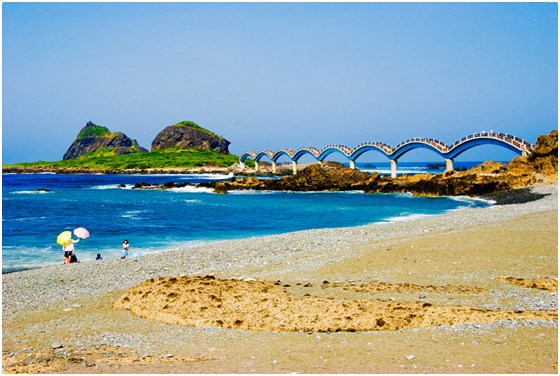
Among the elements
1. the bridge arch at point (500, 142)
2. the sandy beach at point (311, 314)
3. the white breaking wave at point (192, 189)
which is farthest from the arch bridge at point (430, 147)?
the sandy beach at point (311, 314)

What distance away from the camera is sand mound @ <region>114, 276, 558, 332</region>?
942 cm

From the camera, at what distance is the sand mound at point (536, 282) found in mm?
11727

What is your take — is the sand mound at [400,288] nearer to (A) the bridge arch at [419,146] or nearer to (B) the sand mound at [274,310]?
(B) the sand mound at [274,310]

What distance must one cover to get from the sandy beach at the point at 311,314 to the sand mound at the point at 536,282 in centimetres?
5

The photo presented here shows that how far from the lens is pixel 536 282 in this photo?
12.1 meters

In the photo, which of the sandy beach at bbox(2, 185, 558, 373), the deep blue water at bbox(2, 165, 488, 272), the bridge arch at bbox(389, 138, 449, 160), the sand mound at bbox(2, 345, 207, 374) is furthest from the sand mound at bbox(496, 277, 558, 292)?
the bridge arch at bbox(389, 138, 449, 160)

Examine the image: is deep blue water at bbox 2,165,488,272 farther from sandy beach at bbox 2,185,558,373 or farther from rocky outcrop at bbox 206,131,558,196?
sandy beach at bbox 2,185,558,373

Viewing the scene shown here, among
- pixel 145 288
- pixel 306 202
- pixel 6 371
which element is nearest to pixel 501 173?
pixel 306 202

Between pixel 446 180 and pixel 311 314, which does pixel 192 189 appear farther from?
pixel 311 314

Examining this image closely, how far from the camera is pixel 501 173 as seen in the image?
62.6 meters

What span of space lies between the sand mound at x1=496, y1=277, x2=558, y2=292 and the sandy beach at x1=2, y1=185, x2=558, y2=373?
49 mm

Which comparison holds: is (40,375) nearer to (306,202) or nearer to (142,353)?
(142,353)

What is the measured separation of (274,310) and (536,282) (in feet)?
20.0

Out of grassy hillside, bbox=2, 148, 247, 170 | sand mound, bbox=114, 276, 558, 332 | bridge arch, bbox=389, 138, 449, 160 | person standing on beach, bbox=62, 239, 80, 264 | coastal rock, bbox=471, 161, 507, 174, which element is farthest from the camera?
grassy hillside, bbox=2, 148, 247, 170
